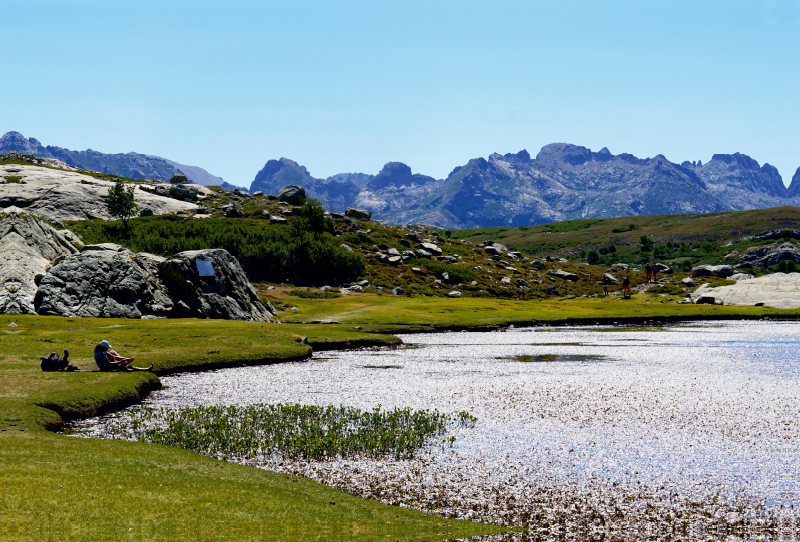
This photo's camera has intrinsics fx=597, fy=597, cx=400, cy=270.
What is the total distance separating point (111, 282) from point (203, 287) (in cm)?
1124

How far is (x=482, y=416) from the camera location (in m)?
32.0

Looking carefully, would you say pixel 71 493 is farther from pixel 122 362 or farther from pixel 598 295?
pixel 598 295

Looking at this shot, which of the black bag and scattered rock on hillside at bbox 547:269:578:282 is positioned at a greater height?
scattered rock on hillside at bbox 547:269:578:282

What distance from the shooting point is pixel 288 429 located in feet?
95.0

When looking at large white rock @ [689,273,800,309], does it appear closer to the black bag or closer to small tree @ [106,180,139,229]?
the black bag

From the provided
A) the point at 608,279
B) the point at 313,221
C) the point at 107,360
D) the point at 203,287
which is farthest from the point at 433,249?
the point at 107,360

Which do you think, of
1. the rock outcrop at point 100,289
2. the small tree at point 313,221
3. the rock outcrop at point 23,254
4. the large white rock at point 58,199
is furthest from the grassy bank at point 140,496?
the large white rock at point 58,199

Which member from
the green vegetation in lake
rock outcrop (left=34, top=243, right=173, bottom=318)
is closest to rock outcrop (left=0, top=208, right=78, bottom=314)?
rock outcrop (left=34, top=243, right=173, bottom=318)

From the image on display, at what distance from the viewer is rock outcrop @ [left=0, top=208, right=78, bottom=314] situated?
7094cm

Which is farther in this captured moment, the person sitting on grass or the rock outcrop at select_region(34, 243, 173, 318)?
the rock outcrop at select_region(34, 243, 173, 318)

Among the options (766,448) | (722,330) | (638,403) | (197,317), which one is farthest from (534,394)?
(722,330)

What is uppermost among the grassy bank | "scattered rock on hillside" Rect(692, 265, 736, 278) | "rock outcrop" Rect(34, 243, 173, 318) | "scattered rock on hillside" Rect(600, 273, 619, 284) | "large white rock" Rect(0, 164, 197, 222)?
"large white rock" Rect(0, 164, 197, 222)

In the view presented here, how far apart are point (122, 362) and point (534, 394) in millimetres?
27787

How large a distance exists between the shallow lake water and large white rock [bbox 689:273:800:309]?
3156 inches
